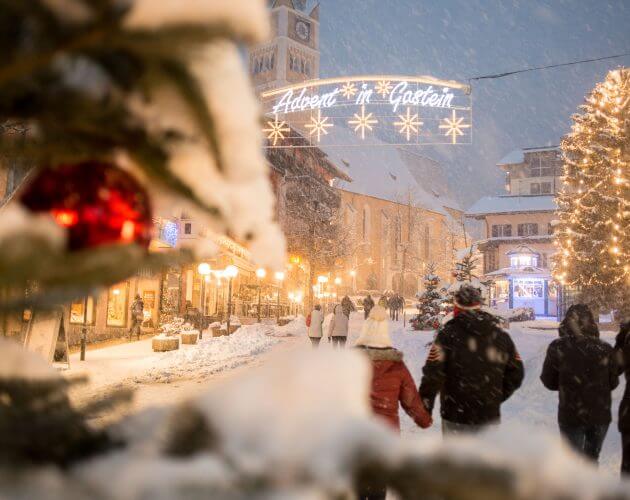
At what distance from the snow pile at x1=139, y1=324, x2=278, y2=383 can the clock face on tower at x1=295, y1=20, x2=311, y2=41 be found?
2852 inches

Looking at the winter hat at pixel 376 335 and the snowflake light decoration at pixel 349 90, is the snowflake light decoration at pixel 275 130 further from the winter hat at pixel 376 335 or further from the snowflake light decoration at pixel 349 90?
the winter hat at pixel 376 335

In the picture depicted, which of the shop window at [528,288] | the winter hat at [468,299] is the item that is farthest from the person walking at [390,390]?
the shop window at [528,288]

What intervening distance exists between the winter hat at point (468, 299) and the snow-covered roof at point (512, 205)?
1909 inches

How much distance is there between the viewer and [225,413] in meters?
0.56

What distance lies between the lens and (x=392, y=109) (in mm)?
17578

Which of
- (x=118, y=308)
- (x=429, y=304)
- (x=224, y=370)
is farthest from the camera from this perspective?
(x=429, y=304)

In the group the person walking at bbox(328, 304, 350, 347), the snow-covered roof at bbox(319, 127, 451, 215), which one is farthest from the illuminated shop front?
the snow-covered roof at bbox(319, 127, 451, 215)

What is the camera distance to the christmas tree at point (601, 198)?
17995 millimetres

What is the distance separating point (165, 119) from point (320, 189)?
51801 millimetres

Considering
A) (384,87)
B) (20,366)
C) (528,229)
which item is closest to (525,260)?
(528,229)

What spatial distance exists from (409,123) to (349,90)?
2734mm

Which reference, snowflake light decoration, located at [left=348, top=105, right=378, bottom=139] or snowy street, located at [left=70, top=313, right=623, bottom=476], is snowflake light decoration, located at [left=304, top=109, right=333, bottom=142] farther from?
snowy street, located at [left=70, top=313, right=623, bottom=476]

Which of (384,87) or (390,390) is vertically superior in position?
(384,87)

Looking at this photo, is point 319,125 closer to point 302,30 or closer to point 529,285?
point 529,285
